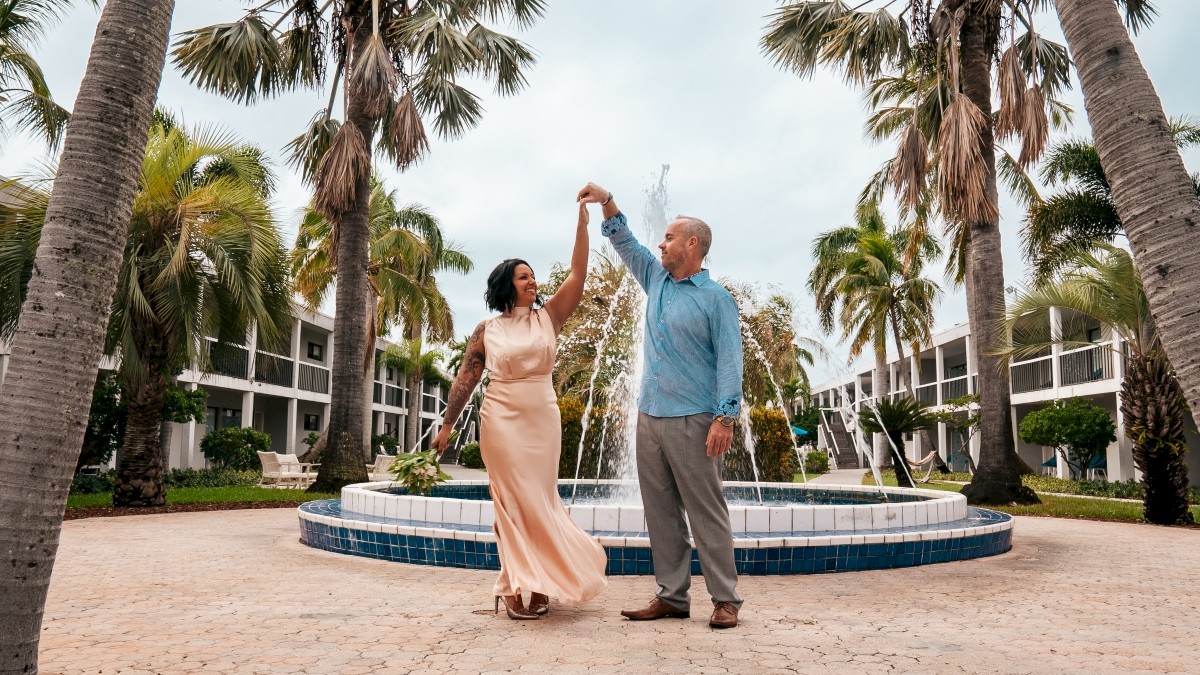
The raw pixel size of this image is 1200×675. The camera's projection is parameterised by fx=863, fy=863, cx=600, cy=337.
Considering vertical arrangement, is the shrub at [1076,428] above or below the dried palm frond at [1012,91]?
below

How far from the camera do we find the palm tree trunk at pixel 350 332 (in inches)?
530

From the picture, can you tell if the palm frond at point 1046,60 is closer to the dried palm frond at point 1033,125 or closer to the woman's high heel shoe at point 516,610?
the dried palm frond at point 1033,125

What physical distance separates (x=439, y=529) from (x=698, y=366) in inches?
109

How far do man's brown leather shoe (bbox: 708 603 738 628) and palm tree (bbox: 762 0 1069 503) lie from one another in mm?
9975

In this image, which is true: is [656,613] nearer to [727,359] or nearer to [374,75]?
[727,359]

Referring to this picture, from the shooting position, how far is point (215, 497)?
537 inches

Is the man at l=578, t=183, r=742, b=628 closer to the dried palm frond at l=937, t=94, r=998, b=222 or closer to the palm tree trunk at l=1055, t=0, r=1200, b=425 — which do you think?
the palm tree trunk at l=1055, t=0, r=1200, b=425

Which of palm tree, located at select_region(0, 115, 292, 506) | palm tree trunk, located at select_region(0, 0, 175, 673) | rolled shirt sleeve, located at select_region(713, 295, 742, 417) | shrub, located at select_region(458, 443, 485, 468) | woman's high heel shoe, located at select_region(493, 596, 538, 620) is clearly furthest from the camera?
shrub, located at select_region(458, 443, 485, 468)

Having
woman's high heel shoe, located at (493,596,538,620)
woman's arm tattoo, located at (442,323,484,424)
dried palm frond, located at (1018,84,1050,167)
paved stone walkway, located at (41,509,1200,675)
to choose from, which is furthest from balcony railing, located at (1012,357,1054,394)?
woman's high heel shoe, located at (493,596,538,620)

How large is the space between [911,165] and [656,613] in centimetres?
1073

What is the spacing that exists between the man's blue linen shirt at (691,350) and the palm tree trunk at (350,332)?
1008cm

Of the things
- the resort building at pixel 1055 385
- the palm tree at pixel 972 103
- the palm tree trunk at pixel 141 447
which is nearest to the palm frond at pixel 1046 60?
the palm tree at pixel 972 103

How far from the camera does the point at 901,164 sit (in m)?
13.1

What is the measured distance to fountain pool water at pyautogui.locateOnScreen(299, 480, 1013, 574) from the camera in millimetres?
5750
